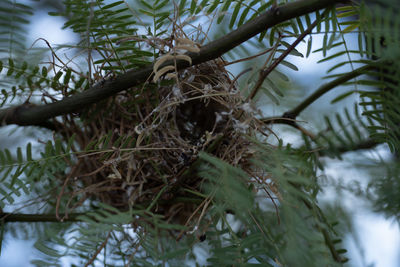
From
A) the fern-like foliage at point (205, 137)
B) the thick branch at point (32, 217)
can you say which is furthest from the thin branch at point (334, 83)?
the thick branch at point (32, 217)

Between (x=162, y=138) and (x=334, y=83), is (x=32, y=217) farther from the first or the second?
(x=334, y=83)

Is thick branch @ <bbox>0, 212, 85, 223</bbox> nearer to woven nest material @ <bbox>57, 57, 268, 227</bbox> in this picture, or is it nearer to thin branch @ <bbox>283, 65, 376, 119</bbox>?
woven nest material @ <bbox>57, 57, 268, 227</bbox>

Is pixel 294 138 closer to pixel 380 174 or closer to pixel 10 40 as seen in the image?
pixel 380 174

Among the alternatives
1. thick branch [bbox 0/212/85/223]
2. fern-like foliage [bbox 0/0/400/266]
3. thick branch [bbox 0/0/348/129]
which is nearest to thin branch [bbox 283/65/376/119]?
fern-like foliage [bbox 0/0/400/266]

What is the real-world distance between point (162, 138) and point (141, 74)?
10 cm

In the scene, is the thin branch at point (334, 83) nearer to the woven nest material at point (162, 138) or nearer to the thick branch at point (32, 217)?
the woven nest material at point (162, 138)

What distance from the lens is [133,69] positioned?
0.42 meters

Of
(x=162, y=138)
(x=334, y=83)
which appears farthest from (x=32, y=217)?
(x=334, y=83)

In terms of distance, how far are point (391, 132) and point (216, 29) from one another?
1.06 feet

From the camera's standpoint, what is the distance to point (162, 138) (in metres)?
0.46

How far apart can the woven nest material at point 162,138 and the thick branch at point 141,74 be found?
0.10 ft

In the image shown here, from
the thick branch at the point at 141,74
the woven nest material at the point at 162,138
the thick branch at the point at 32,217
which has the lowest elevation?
the thick branch at the point at 32,217

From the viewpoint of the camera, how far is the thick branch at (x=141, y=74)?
1.11 ft

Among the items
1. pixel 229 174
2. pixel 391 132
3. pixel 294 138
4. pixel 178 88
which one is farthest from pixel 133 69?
pixel 294 138
